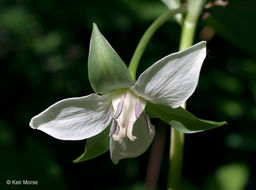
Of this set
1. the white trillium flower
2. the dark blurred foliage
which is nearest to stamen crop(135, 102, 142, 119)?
the white trillium flower

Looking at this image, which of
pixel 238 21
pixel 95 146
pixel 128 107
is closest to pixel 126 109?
pixel 128 107

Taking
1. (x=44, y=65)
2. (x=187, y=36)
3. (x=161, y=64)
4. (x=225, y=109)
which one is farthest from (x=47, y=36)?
(x=161, y=64)

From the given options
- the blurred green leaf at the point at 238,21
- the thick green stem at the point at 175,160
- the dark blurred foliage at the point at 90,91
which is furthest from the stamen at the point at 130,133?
the dark blurred foliage at the point at 90,91

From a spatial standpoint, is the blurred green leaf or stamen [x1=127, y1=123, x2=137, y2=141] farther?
the blurred green leaf

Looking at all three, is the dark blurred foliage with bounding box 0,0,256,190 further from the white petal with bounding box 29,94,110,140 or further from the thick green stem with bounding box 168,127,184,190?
the white petal with bounding box 29,94,110,140

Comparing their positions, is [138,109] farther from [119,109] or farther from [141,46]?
[141,46]
